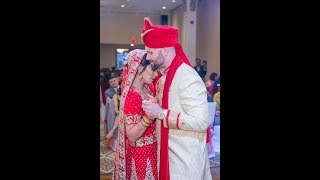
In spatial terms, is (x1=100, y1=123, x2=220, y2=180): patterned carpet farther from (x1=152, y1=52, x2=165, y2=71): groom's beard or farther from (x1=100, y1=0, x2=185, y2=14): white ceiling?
(x1=100, y1=0, x2=185, y2=14): white ceiling

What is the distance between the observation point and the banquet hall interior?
1615 millimetres

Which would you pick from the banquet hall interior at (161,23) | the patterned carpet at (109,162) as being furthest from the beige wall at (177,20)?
the patterned carpet at (109,162)

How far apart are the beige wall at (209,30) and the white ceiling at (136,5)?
11 centimetres

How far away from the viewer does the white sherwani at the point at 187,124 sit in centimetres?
153

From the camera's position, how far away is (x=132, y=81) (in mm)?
1559

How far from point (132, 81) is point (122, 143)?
0.26 m

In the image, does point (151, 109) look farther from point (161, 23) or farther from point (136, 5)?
point (136, 5)

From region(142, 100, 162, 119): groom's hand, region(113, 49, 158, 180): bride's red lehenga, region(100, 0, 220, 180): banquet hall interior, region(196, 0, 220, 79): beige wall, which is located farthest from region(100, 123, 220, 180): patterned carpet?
region(196, 0, 220, 79): beige wall

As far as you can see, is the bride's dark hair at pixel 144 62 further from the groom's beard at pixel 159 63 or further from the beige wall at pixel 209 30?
the beige wall at pixel 209 30

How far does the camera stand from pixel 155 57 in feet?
5.14
